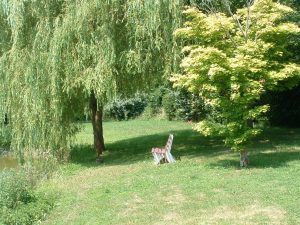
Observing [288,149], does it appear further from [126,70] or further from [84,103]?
[84,103]

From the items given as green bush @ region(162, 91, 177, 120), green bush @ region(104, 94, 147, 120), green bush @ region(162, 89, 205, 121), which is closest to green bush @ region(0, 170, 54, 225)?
green bush @ region(162, 89, 205, 121)

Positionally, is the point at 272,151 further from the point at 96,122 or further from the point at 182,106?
the point at 182,106

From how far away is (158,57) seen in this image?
44.8 ft

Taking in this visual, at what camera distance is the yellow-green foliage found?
10703 mm

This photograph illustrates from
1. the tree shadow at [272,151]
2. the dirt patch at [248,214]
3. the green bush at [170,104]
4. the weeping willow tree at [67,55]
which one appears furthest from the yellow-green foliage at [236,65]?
the green bush at [170,104]

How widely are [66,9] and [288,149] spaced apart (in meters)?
7.30

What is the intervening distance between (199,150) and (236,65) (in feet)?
16.4

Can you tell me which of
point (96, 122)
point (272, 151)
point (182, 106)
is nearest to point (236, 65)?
point (272, 151)

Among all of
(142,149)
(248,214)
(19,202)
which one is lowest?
(248,214)

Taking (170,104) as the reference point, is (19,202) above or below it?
below

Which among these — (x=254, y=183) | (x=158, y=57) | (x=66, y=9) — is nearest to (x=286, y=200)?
(x=254, y=183)

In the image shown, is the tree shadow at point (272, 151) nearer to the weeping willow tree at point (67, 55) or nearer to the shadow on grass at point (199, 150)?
the shadow on grass at point (199, 150)

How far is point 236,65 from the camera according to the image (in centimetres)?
1038

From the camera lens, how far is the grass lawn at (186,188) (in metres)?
8.25
